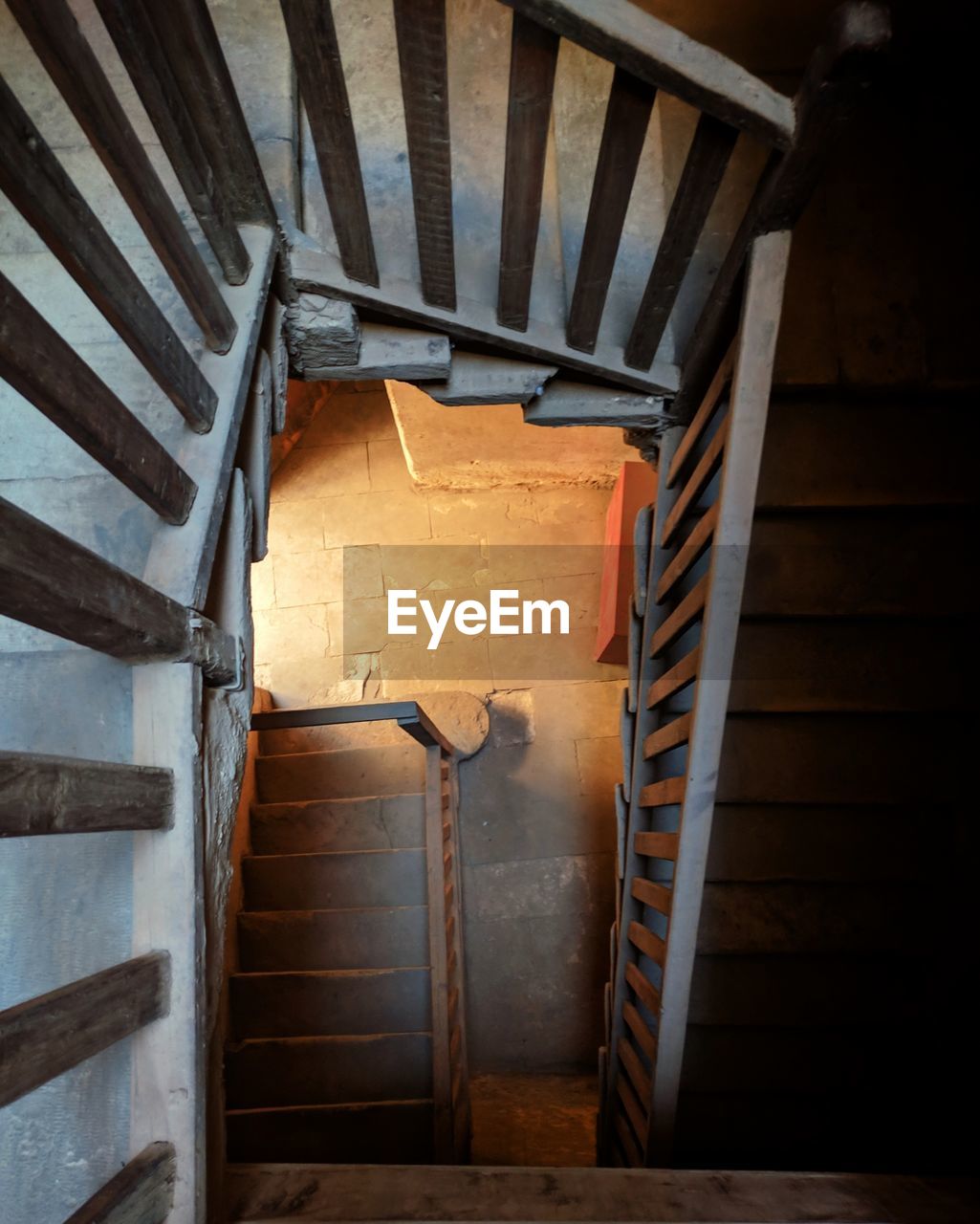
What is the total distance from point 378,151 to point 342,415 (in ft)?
12.0

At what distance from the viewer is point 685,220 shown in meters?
1.64

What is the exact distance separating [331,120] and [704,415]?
1150 millimetres

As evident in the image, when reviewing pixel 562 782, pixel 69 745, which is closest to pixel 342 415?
pixel 562 782

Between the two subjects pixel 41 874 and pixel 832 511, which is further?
pixel 832 511

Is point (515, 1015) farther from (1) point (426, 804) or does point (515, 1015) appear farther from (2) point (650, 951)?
(2) point (650, 951)

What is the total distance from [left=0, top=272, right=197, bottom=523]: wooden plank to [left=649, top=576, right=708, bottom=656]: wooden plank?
119 centimetres

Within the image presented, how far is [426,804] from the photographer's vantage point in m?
3.89

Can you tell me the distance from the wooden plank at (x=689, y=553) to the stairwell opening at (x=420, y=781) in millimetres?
1960

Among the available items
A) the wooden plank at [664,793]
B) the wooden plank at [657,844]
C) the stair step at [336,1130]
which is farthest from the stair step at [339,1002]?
the wooden plank at [664,793]

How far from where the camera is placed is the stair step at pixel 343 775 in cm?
455

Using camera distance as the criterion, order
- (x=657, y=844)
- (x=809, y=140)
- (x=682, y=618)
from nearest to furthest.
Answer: (x=809, y=140)
(x=682, y=618)
(x=657, y=844)

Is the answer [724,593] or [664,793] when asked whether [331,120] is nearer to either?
[724,593]

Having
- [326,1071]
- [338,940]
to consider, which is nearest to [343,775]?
[338,940]

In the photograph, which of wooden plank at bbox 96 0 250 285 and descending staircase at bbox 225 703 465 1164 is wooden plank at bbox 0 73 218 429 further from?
descending staircase at bbox 225 703 465 1164
